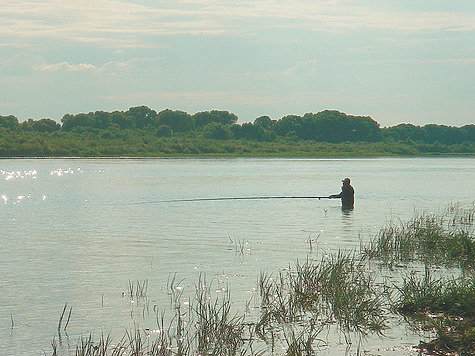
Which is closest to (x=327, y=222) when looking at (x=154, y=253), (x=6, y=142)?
(x=154, y=253)

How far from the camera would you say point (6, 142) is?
430ft

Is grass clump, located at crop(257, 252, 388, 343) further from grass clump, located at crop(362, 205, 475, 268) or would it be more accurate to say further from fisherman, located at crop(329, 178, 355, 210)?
fisherman, located at crop(329, 178, 355, 210)

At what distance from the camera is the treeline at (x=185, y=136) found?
138750 millimetres

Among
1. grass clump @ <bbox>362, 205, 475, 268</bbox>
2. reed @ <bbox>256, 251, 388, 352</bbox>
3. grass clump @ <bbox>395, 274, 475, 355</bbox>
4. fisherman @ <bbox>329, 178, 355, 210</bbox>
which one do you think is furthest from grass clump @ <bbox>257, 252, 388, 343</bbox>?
fisherman @ <bbox>329, 178, 355, 210</bbox>

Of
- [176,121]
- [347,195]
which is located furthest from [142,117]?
[347,195]

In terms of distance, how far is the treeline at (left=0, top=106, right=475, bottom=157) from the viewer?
5463 inches

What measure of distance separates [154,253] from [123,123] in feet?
531

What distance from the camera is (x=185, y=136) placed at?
6905 inches

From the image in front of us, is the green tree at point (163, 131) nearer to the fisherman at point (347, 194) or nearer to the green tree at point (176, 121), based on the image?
the green tree at point (176, 121)

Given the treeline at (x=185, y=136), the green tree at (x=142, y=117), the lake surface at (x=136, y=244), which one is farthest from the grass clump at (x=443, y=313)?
the green tree at (x=142, y=117)

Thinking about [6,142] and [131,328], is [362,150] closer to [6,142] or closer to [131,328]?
[6,142]

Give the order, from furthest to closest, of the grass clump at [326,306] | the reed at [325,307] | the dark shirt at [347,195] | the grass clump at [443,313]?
the dark shirt at [347,195], the grass clump at [326,306], the reed at [325,307], the grass clump at [443,313]

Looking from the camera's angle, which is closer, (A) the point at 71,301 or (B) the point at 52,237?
(A) the point at 71,301

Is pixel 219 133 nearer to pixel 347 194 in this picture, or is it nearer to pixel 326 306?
pixel 347 194
